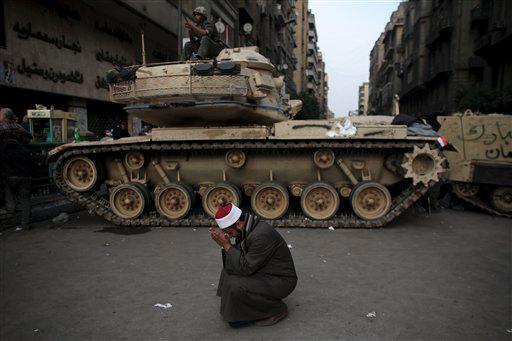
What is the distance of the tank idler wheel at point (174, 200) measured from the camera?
7555 millimetres

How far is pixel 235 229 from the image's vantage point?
3.52m

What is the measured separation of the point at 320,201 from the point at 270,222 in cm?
101

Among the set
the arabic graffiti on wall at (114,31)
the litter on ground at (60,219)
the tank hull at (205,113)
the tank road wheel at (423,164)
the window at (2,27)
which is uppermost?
the arabic graffiti on wall at (114,31)

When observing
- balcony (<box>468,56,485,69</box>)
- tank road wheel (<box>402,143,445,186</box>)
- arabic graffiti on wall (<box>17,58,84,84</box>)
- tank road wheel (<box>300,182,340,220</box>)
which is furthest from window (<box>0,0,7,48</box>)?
balcony (<box>468,56,485,69</box>)

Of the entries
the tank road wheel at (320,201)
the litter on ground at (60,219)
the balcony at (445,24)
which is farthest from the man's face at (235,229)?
the balcony at (445,24)

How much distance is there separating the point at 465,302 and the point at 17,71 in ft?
40.8

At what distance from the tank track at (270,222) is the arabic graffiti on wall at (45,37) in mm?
6494

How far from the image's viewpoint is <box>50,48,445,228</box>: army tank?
702 cm

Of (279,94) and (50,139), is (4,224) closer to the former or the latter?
(50,139)

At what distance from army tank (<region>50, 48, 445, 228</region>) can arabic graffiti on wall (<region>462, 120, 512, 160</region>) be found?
81.7 inches

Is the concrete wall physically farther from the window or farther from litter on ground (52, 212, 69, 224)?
litter on ground (52, 212, 69, 224)

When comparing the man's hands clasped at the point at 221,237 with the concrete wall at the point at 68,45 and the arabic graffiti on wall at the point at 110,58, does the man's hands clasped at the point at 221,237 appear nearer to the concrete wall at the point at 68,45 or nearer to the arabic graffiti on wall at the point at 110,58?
the concrete wall at the point at 68,45

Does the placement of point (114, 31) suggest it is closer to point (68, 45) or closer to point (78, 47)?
point (78, 47)

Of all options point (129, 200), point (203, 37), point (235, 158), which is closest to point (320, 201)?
point (235, 158)
